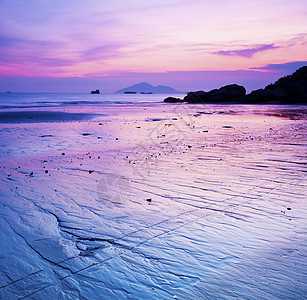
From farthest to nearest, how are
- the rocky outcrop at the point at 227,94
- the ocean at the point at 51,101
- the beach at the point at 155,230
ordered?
1. the rocky outcrop at the point at 227,94
2. the ocean at the point at 51,101
3. the beach at the point at 155,230

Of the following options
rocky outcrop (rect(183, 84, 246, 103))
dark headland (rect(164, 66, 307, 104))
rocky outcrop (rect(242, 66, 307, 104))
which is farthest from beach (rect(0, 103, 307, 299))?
rocky outcrop (rect(183, 84, 246, 103))

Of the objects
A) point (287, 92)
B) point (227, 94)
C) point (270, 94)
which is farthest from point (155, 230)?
point (227, 94)

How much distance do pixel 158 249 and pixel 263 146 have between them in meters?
8.14

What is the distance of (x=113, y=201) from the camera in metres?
5.20

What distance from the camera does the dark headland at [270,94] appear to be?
5076 centimetres

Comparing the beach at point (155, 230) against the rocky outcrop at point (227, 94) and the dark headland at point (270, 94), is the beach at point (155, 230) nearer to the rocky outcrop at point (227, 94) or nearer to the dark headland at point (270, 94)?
the dark headland at point (270, 94)

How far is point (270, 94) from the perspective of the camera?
53500 millimetres

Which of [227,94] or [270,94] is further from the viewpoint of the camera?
[227,94]

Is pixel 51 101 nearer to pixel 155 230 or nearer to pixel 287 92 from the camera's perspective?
pixel 287 92

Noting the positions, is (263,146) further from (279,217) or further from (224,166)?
(279,217)

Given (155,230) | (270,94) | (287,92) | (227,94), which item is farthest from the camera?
(227,94)

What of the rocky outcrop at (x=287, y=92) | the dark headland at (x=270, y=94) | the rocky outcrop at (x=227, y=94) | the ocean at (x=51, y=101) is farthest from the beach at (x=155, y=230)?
the rocky outcrop at (x=227, y=94)

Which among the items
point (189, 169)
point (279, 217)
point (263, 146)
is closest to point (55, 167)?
point (189, 169)

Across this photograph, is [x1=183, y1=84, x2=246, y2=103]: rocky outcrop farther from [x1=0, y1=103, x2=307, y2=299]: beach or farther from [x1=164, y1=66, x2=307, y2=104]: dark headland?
[x1=0, y1=103, x2=307, y2=299]: beach
